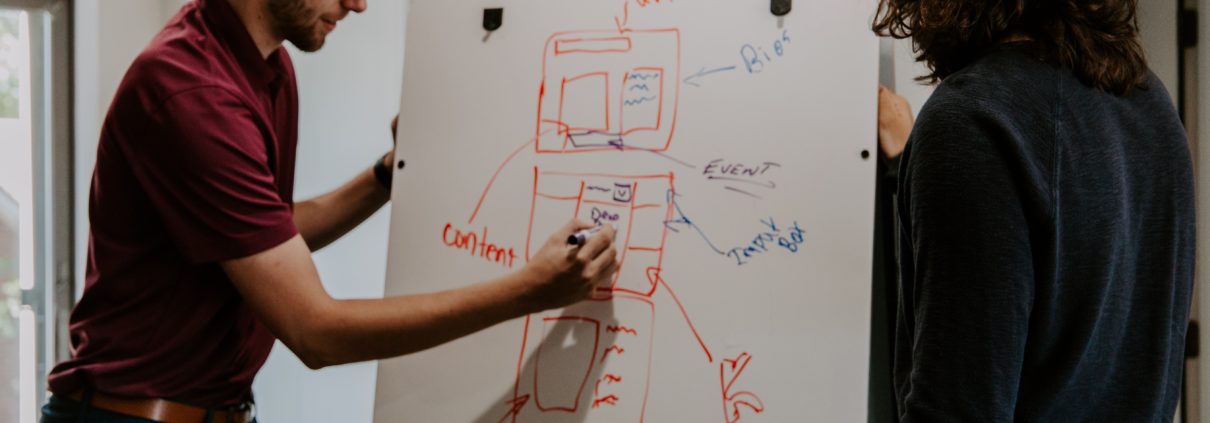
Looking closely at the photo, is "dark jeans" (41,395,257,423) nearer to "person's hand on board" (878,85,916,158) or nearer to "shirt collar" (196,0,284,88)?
"shirt collar" (196,0,284,88)

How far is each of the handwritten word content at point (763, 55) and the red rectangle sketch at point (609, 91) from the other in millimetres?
100

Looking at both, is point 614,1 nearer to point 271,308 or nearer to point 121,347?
point 271,308

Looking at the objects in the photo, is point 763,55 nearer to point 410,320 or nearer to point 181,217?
point 410,320

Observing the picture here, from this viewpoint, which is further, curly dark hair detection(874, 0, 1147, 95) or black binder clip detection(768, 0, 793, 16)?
black binder clip detection(768, 0, 793, 16)

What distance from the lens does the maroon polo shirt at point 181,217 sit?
106 cm

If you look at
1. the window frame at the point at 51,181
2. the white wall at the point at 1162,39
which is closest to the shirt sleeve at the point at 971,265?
the white wall at the point at 1162,39

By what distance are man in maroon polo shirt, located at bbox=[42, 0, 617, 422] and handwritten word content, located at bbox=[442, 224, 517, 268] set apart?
16 cm

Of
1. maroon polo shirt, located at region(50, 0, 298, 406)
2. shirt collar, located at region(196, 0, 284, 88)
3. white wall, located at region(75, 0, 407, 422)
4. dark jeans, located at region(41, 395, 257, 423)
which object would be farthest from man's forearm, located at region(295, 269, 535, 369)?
white wall, located at region(75, 0, 407, 422)

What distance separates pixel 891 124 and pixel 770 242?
0.23 meters

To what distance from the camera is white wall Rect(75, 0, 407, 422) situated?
1.95 metres

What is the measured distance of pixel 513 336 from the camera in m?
1.33

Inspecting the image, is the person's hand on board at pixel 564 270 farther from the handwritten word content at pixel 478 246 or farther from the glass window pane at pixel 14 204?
the glass window pane at pixel 14 204

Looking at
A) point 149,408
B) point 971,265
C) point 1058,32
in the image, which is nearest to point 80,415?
point 149,408

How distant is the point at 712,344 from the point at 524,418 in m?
0.29
